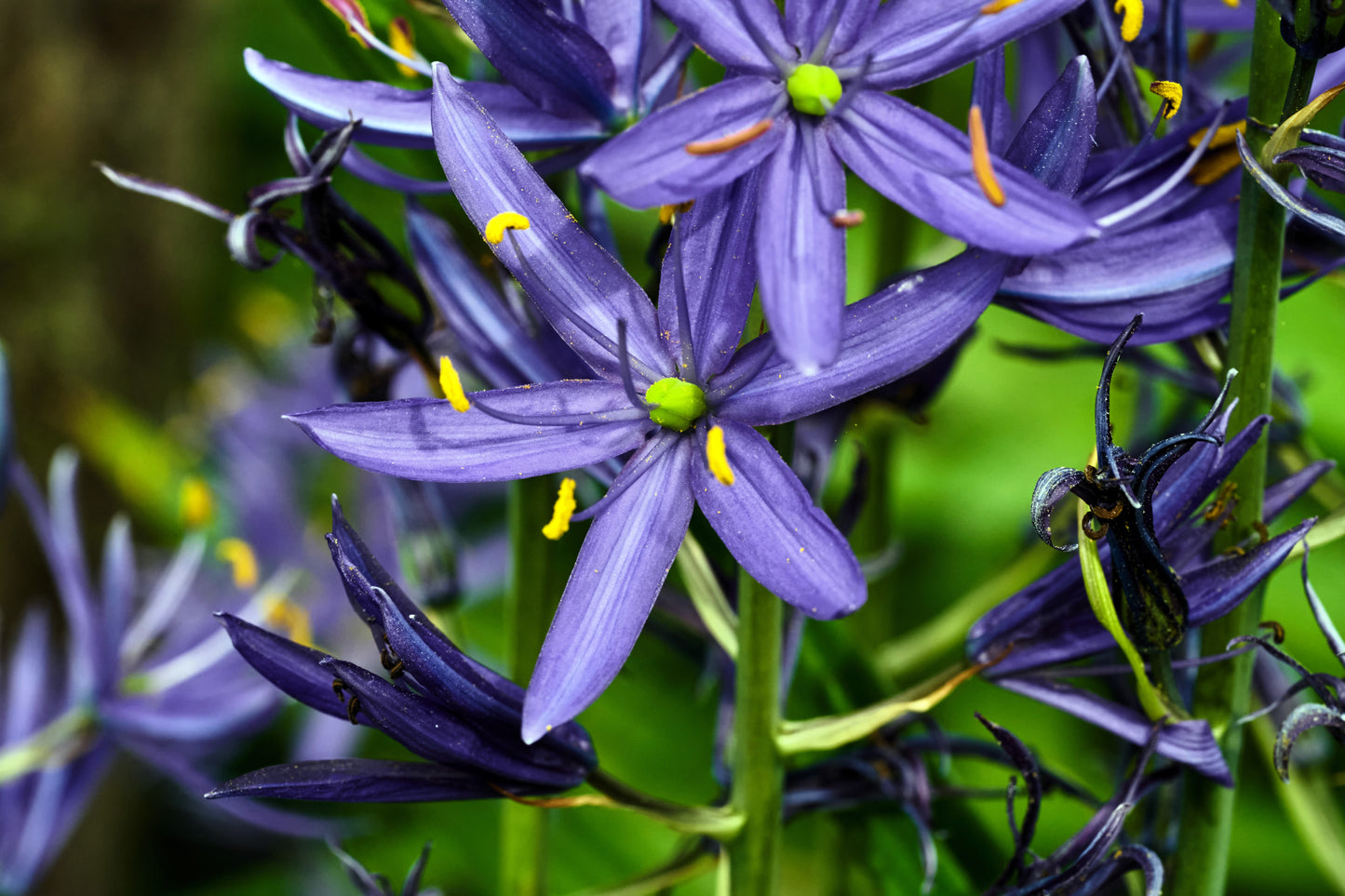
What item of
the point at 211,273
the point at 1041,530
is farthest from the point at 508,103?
the point at 211,273

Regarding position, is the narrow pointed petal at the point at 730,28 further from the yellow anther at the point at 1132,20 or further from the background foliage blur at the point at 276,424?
the background foliage blur at the point at 276,424

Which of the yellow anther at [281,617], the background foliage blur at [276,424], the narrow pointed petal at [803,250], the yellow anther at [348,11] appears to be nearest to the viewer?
the narrow pointed petal at [803,250]

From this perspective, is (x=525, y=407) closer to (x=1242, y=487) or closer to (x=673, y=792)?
(x=1242, y=487)

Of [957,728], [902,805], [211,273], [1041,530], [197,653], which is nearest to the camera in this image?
[1041,530]

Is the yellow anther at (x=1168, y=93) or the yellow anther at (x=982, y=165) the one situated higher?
the yellow anther at (x=1168, y=93)

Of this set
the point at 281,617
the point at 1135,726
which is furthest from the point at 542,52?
the point at 281,617

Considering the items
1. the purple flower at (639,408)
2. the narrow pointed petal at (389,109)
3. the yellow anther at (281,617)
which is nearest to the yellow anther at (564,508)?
the purple flower at (639,408)
